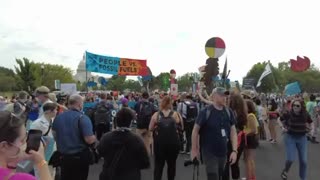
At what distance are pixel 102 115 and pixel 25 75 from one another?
7419cm

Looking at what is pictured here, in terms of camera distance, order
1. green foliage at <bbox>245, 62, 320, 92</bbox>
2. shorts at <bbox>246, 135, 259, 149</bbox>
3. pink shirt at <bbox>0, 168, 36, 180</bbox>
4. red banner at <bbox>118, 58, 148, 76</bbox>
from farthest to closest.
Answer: green foliage at <bbox>245, 62, 320, 92</bbox>, red banner at <bbox>118, 58, 148, 76</bbox>, shorts at <bbox>246, 135, 259, 149</bbox>, pink shirt at <bbox>0, 168, 36, 180</bbox>

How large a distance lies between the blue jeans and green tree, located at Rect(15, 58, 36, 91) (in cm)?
7656

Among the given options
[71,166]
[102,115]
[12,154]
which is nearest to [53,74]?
[102,115]

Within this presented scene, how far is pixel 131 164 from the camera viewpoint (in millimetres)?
5547

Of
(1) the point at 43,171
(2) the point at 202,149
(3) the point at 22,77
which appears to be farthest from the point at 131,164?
(3) the point at 22,77

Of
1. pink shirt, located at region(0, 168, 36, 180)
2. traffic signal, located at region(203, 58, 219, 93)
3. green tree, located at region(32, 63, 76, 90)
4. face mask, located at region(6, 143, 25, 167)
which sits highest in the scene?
green tree, located at region(32, 63, 76, 90)

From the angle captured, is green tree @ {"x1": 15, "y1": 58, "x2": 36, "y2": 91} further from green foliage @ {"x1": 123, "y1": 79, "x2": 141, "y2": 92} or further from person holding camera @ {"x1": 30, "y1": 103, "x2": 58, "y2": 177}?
person holding camera @ {"x1": 30, "y1": 103, "x2": 58, "y2": 177}

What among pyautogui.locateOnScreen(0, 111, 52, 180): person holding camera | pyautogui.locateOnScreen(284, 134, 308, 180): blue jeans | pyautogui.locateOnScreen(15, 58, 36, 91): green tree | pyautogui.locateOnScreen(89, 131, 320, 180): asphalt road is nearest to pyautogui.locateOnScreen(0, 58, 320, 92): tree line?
pyautogui.locateOnScreen(15, 58, 36, 91): green tree

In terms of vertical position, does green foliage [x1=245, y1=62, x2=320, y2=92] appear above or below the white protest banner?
above

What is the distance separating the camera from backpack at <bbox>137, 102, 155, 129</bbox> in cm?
1275

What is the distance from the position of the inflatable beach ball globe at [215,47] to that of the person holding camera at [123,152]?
5.99m

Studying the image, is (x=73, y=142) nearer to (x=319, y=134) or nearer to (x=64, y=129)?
(x=64, y=129)

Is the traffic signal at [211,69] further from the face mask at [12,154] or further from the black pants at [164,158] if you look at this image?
the face mask at [12,154]

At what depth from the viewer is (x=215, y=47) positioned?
37.0ft
